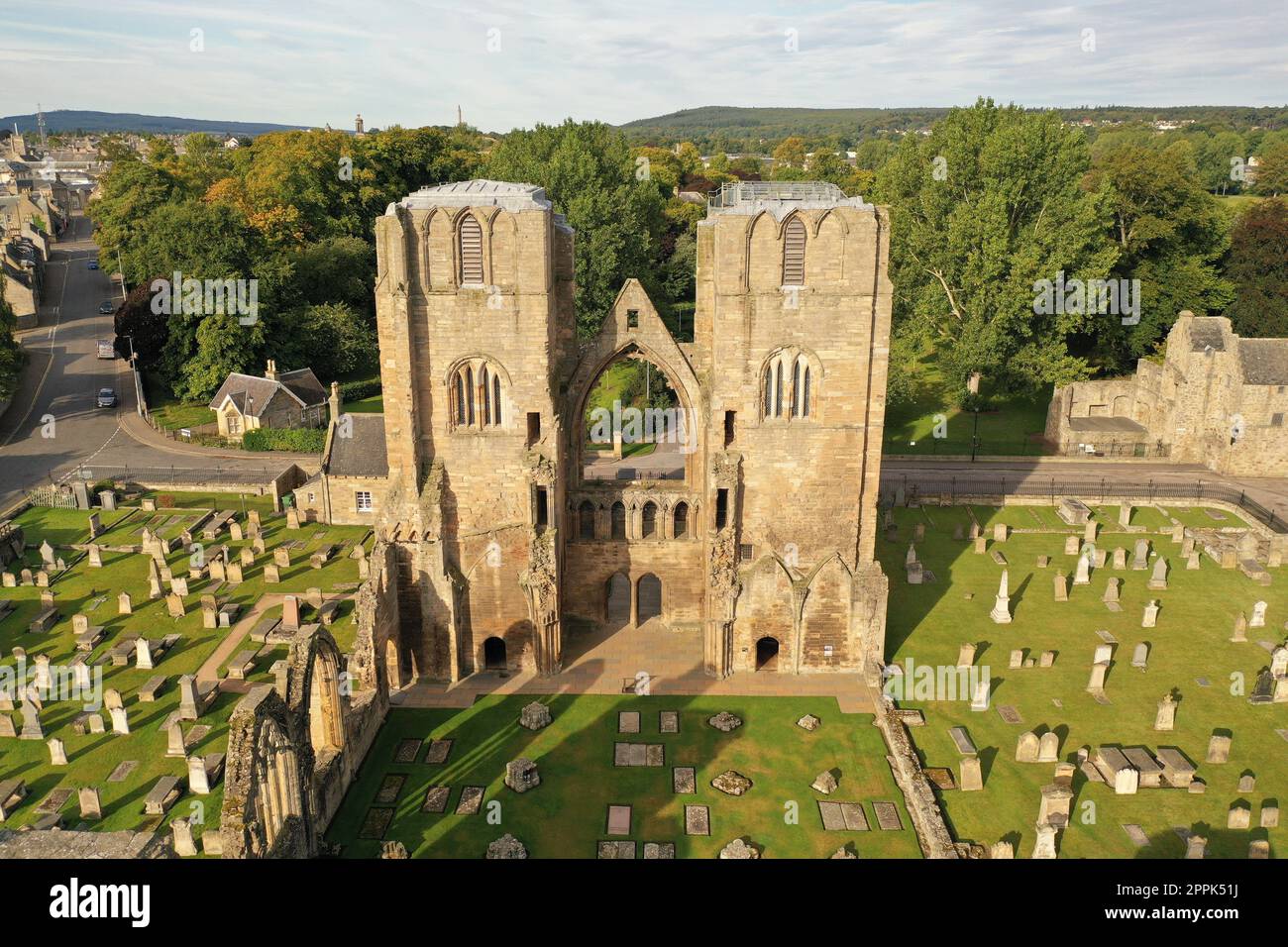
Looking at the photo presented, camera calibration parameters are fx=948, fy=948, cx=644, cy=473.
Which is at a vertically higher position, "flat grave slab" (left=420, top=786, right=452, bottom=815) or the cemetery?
the cemetery

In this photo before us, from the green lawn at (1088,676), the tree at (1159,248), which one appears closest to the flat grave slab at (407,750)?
the green lawn at (1088,676)

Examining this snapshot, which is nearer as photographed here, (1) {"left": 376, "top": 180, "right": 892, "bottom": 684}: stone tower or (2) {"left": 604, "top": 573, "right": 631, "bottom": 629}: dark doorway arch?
(1) {"left": 376, "top": 180, "right": 892, "bottom": 684}: stone tower

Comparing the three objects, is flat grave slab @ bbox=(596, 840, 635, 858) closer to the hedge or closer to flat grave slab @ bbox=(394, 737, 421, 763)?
flat grave slab @ bbox=(394, 737, 421, 763)

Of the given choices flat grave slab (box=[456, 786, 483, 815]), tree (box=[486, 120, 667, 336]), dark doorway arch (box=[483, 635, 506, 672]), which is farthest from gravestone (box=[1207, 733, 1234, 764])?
tree (box=[486, 120, 667, 336])

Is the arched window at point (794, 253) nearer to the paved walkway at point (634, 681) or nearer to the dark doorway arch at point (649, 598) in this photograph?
the dark doorway arch at point (649, 598)

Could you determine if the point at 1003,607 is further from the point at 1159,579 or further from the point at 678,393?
the point at 678,393
